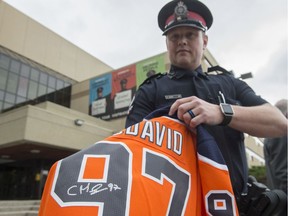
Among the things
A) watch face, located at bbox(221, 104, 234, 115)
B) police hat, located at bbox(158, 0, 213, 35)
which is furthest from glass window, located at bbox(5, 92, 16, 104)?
watch face, located at bbox(221, 104, 234, 115)

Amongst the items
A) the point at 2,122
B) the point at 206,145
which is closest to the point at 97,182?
the point at 206,145

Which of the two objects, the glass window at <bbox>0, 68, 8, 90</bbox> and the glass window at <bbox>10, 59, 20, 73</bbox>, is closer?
the glass window at <bbox>0, 68, 8, 90</bbox>

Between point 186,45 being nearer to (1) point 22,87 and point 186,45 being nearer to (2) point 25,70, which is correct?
(1) point 22,87

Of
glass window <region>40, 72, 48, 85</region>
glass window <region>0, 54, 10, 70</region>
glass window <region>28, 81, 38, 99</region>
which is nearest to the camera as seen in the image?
glass window <region>0, 54, 10, 70</region>

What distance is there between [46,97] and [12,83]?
10.5 feet

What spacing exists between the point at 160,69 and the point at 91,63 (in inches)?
432

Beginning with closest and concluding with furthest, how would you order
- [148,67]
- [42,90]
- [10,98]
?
1. [10,98]
2. [148,67]
3. [42,90]

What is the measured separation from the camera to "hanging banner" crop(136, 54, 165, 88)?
20688mm

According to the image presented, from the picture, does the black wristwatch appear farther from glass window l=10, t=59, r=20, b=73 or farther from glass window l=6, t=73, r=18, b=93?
glass window l=10, t=59, r=20, b=73

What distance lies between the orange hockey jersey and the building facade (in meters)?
13.8

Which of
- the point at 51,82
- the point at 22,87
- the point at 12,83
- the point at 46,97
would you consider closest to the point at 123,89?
the point at 46,97

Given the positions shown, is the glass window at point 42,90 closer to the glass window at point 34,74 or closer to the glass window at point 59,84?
the glass window at point 34,74

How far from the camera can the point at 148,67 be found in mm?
21312

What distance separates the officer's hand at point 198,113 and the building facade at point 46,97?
1380 centimetres
